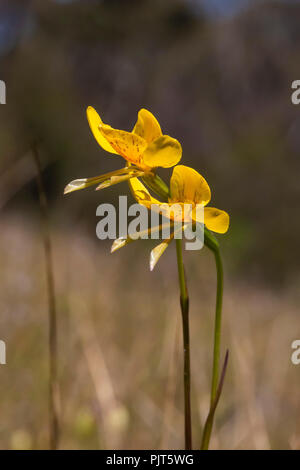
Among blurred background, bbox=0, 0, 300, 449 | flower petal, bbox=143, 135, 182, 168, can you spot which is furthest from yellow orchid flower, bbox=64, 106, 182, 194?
blurred background, bbox=0, 0, 300, 449

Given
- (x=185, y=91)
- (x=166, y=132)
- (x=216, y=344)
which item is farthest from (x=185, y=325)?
(x=185, y=91)

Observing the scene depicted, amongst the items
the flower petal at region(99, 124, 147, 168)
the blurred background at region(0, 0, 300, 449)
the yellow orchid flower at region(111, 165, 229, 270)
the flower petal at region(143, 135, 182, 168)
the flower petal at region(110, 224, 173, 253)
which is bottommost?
the flower petal at region(110, 224, 173, 253)

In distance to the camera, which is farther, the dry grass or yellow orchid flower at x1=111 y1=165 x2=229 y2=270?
the dry grass

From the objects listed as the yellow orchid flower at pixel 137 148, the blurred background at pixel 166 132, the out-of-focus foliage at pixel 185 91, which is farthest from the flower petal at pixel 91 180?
the out-of-focus foliage at pixel 185 91

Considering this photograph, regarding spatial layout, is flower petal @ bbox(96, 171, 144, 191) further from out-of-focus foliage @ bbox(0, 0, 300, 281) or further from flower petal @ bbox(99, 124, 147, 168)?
out-of-focus foliage @ bbox(0, 0, 300, 281)

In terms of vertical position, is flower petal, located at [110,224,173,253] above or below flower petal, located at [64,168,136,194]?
below
